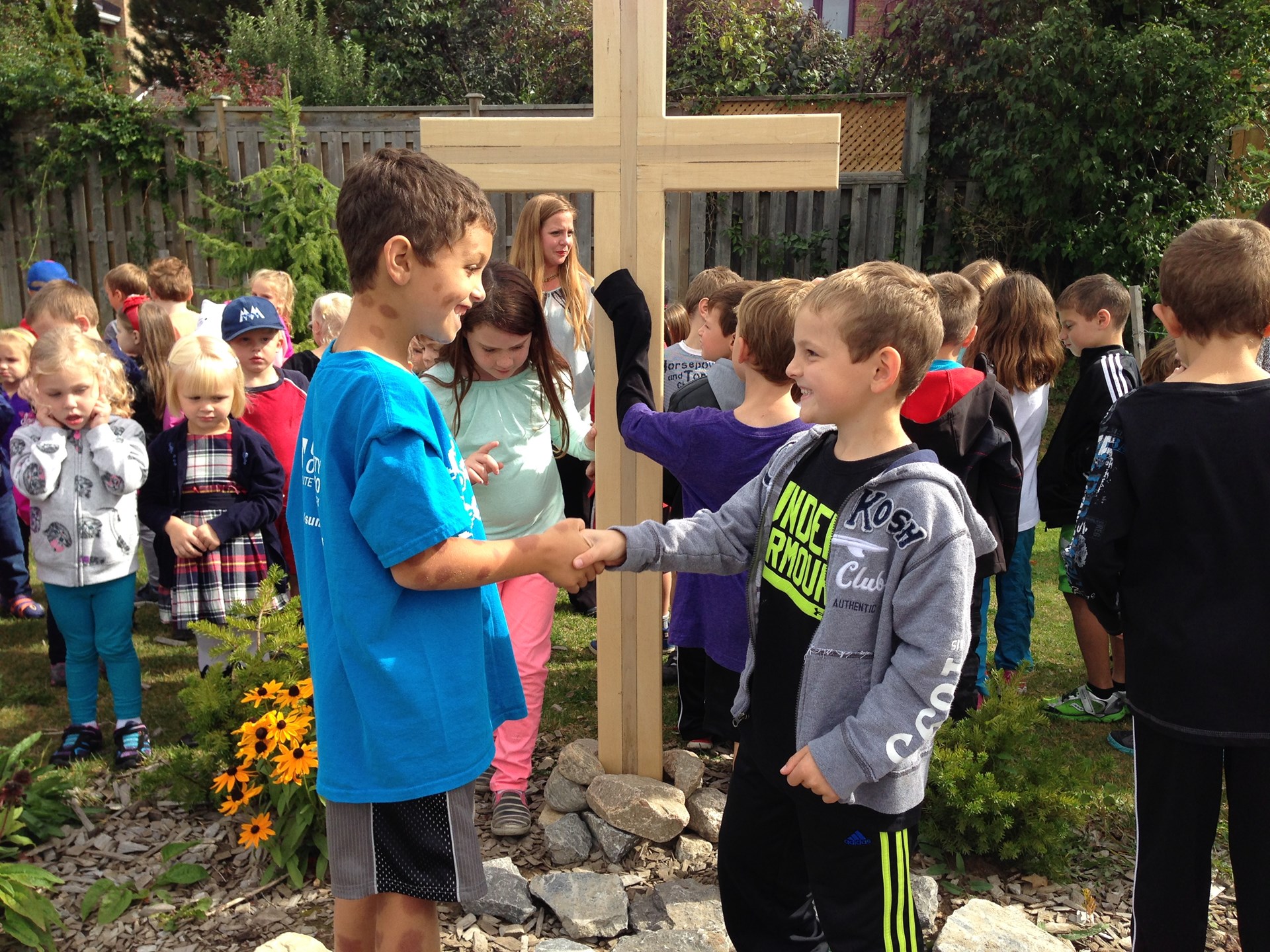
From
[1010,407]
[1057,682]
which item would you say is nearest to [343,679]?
[1010,407]

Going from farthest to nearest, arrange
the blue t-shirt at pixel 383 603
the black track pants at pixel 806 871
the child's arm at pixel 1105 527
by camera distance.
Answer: the child's arm at pixel 1105 527 → the black track pants at pixel 806 871 → the blue t-shirt at pixel 383 603

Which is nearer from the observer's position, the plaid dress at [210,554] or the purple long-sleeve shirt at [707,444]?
the purple long-sleeve shirt at [707,444]

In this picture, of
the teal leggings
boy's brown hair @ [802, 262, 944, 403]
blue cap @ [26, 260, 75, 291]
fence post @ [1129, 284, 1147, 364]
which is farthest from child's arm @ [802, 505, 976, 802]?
blue cap @ [26, 260, 75, 291]

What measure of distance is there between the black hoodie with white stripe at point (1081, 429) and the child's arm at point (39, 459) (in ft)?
12.8

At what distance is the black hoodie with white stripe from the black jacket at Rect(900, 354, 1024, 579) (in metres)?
0.43

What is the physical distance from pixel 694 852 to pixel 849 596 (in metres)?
1.50

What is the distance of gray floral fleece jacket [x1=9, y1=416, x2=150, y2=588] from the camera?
3785 mm

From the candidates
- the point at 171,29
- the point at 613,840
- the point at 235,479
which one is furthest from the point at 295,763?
the point at 171,29

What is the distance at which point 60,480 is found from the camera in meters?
3.84

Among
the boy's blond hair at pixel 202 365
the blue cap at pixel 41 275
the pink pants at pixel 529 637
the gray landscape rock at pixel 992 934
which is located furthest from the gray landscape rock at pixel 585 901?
the blue cap at pixel 41 275

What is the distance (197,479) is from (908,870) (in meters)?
3.06

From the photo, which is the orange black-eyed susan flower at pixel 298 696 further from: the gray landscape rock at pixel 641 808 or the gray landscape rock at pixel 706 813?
the gray landscape rock at pixel 706 813

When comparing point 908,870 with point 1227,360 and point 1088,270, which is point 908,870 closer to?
point 1227,360

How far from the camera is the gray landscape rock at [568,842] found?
10.2ft
